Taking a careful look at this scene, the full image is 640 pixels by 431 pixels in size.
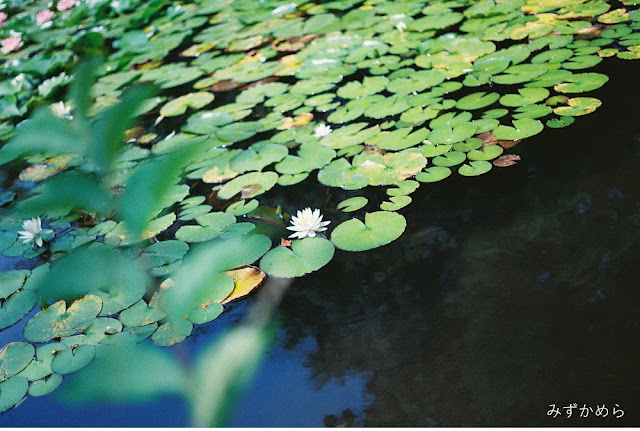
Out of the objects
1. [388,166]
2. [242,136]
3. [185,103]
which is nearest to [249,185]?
[242,136]

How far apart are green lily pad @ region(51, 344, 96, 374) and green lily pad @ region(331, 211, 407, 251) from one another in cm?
64

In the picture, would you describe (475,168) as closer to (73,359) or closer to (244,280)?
(244,280)

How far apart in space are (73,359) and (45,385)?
75mm

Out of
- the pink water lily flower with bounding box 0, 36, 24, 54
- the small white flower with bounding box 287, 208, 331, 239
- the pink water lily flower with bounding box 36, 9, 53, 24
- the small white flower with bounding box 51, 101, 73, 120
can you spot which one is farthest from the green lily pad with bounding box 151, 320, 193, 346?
the pink water lily flower with bounding box 36, 9, 53, 24

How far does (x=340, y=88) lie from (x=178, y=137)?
0.66 meters

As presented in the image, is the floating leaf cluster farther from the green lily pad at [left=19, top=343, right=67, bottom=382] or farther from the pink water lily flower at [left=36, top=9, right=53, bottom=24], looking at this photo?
the pink water lily flower at [left=36, top=9, right=53, bottom=24]

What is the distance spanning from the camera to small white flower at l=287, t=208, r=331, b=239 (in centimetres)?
142

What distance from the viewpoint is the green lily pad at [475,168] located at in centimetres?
152

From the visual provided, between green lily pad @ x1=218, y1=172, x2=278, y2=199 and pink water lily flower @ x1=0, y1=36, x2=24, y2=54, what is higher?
pink water lily flower @ x1=0, y1=36, x2=24, y2=54

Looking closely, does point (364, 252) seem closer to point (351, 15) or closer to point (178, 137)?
point (178, 137)

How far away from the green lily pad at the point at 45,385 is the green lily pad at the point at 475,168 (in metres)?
1.16

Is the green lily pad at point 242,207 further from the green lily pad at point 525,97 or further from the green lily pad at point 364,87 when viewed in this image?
the green lily pad at point 525,97

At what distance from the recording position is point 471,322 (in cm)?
111

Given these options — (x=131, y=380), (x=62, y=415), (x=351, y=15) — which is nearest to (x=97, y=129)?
(x=131, y=380)
